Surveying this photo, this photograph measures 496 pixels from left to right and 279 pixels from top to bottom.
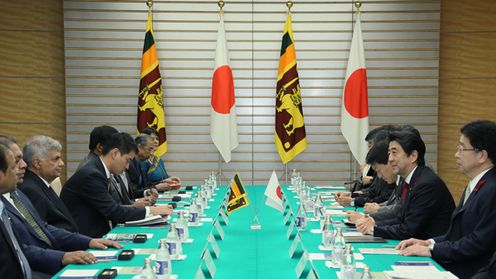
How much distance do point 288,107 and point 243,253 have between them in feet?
14.8

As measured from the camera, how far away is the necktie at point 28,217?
3004 millimetres

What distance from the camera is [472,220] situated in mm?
2945

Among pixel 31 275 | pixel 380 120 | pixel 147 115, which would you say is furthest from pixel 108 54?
pixel 31 275

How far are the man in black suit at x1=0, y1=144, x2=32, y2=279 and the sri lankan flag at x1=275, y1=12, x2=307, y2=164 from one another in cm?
517

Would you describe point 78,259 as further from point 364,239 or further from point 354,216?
point 354,216

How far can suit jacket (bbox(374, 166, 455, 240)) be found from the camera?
333 cm

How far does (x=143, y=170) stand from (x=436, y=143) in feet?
14.0

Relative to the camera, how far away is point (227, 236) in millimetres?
3576

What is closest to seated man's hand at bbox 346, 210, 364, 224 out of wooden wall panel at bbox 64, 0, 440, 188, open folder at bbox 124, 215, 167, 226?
open folder at bbox 124, 215, 167, 226

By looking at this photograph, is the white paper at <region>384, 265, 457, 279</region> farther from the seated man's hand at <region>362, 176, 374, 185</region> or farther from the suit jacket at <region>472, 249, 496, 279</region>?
the seated man's hand at <region>362, 176, 374, 185</region>

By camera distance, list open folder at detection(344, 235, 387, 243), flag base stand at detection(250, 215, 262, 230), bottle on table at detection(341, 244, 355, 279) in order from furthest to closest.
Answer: flag base stand at detection(250, 215, 262, 230)
open folder at detection(344, 235, 387, 243)
bottle on table at detection(341, 244, 355, 279)

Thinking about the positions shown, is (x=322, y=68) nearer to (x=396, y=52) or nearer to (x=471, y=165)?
(x=396, y=52)

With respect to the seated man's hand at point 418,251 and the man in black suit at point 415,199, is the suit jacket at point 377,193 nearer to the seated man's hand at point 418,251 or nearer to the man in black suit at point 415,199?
the man in black suit at point 415,199

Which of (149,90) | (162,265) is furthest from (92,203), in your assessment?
(149,90)
